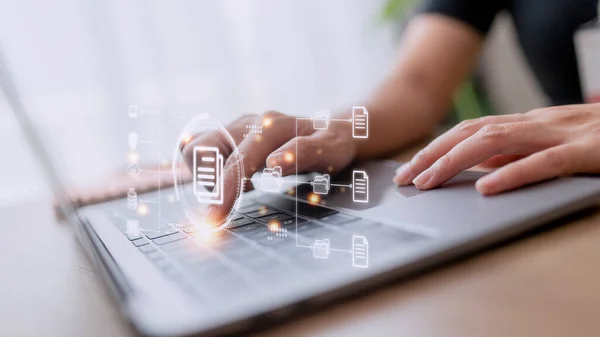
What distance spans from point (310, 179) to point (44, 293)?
20cm

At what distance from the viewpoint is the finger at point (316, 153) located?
385mm

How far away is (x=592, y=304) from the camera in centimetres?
23

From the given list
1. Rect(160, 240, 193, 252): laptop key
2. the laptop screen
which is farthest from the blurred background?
Rect(160, 240, 193, 252): laptop key

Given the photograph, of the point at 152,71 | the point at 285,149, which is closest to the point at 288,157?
the point at 285,149

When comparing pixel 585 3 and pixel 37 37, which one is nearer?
pixel 585 3

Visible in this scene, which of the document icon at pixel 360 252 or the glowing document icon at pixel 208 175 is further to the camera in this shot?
the glowing document icon at pixel 208 175

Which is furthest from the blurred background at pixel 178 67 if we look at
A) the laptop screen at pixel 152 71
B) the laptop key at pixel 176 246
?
the laptop key at pixel 176 246

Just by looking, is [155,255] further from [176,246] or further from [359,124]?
[359,124]

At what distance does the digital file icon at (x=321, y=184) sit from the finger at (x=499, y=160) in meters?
0.11

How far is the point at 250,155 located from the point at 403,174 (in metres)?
0.12

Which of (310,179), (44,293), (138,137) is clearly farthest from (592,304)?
(138,137)

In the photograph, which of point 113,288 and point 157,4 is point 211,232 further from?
point 157,4

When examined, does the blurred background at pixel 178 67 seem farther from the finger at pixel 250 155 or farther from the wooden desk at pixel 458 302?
the wooden desk at pixel 458 302
